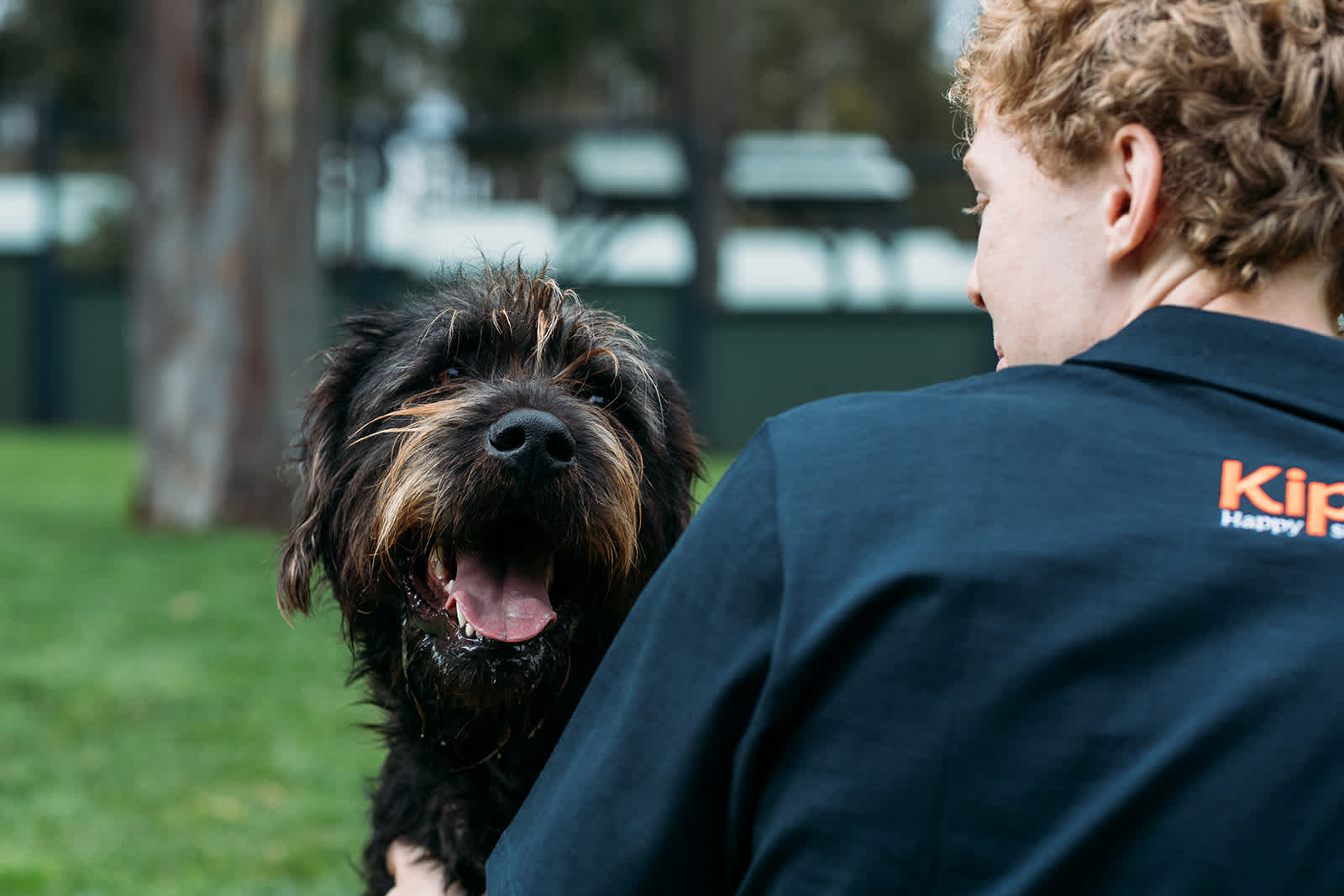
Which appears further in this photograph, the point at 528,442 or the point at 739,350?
the point at 739,350

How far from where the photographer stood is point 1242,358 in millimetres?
1415

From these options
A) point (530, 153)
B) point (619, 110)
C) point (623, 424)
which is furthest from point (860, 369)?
point (619, 110)

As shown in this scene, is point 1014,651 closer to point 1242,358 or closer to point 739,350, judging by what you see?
Result: point 1242,358

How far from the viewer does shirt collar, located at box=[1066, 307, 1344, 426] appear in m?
1.40

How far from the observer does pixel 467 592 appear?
8.66 feet

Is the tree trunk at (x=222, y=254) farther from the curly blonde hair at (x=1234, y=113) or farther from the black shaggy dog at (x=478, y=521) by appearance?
the curly blonde hair at (x=1234, y=113)

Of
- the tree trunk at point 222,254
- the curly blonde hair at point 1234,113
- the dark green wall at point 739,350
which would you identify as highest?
the curly blonde hair at point 1234,113

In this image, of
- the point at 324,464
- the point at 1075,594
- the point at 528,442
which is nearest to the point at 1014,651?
the point at 1075,594

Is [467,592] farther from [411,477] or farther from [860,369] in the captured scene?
[860,369]

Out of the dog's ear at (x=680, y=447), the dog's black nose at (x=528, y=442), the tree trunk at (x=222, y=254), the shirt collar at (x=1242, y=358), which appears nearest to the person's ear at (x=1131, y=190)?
the shirt collar at (x=1242, y=358)

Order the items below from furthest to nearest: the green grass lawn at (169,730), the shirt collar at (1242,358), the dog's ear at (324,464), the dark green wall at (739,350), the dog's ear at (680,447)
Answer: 1. the dark green wall at (739,350)
2. the green grass lawn at (169,730)
3. the dog's ear at (680,447)
4. the dog's ear at (324,464)
5. the shirt collar at (1242,358)

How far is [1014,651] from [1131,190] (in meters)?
0.56

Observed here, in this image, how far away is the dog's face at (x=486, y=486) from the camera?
2562mm

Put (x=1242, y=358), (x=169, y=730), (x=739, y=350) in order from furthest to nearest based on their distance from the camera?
(x=739, y=350) → (x=169, y=730) → (x=1242, y=358)
